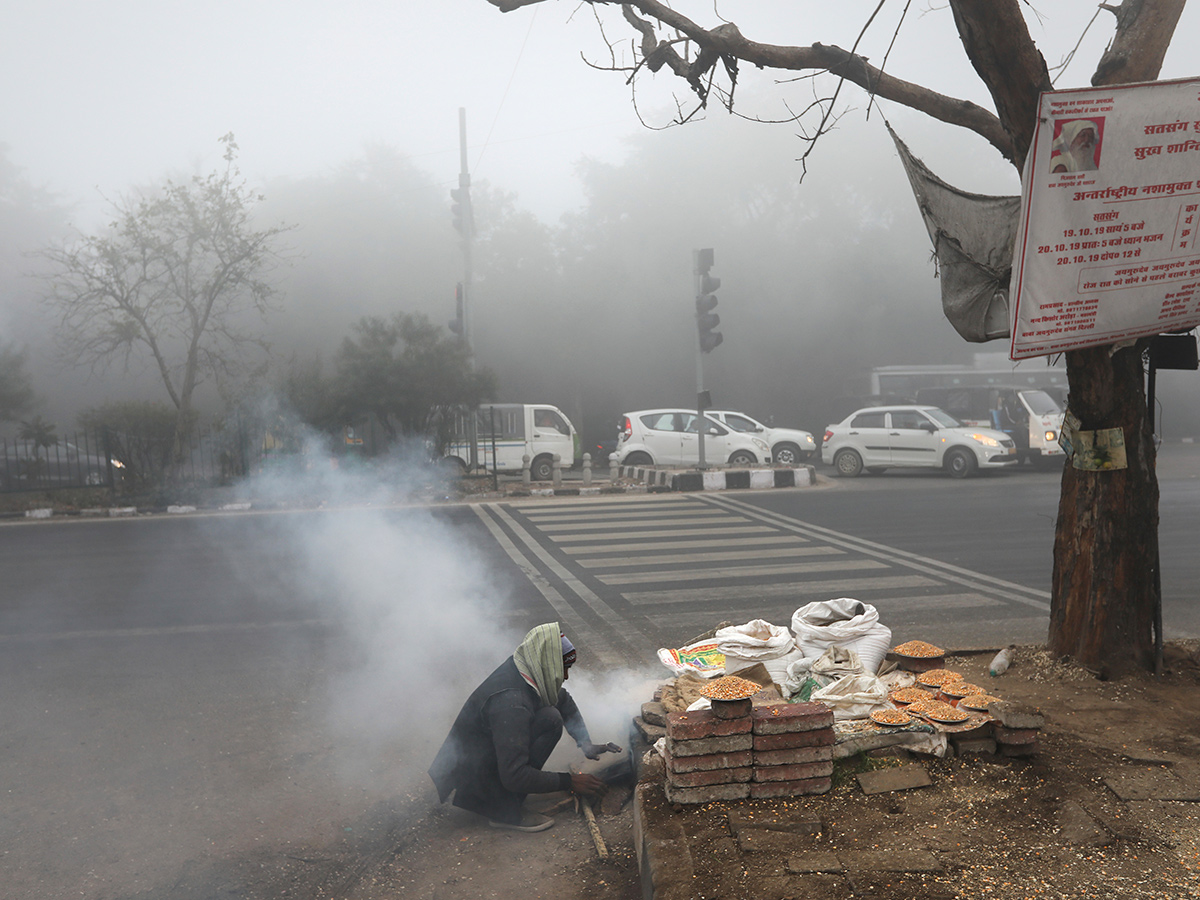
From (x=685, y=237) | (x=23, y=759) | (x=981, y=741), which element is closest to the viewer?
(x=981, y=741)

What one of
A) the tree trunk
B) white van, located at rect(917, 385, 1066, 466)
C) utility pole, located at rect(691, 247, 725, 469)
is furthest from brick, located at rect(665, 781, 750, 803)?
white van, located at rect(917, 385, 1066, 466)

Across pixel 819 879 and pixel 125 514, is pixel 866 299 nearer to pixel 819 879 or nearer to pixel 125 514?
pixel 125 514

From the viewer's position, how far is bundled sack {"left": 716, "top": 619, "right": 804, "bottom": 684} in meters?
4.46

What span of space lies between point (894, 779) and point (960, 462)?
48.9 ft

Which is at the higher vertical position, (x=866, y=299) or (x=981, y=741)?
(x=866, y=299)

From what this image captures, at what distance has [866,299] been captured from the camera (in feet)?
117

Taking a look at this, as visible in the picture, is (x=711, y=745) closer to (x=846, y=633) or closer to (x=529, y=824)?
(x=529, y=824)

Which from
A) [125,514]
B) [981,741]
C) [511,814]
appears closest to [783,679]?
[981,741]

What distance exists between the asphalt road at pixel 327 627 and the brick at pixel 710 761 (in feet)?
4.37

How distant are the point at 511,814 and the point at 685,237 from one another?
3284 cm

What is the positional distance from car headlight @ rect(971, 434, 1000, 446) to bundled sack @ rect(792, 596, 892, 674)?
1325 cm

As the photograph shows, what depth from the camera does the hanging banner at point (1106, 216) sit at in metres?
3.51

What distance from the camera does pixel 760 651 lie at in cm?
454

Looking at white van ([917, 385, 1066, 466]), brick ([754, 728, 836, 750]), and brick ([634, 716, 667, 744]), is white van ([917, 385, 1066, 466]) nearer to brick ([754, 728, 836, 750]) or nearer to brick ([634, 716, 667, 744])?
brick ([634, 716, 667, 744])
